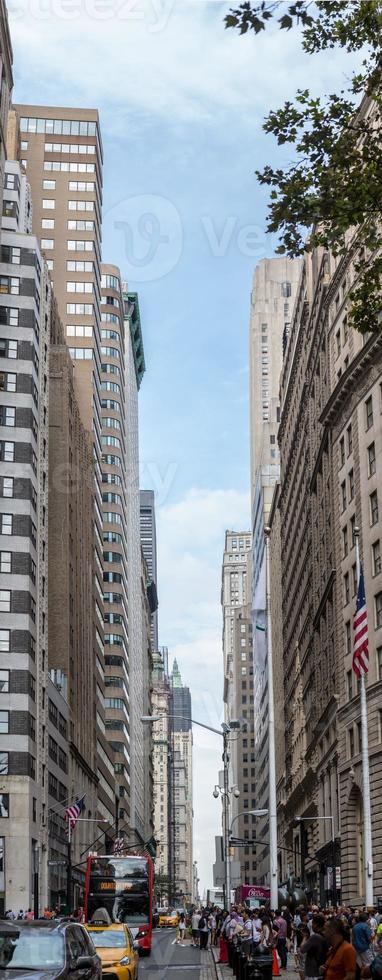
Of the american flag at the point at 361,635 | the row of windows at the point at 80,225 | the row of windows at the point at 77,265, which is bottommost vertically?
the american flag at the point at 361,635

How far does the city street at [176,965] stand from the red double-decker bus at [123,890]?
5.54ft

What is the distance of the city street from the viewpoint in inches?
1646

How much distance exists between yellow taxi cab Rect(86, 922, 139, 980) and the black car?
10736mm

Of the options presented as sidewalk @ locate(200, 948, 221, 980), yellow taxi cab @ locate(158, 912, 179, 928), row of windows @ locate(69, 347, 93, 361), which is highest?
row of windows @ locate(69, 347, 93, 361)

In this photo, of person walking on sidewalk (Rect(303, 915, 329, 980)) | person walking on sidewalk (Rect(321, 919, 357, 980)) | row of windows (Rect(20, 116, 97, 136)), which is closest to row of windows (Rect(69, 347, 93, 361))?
row of windows (Rect(20, 116, 97, 136))

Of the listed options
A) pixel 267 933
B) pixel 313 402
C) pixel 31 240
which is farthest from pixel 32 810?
pixel 267 933

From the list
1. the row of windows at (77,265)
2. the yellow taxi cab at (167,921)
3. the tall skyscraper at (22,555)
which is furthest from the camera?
the row of windows at (77,265)

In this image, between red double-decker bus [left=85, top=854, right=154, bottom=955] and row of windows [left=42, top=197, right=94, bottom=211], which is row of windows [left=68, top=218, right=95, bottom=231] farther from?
red double-decker bus [left=85, top=854, right=154, bottom=955]

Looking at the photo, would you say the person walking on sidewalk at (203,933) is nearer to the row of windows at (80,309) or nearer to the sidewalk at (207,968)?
the sidewalk at (207,968)

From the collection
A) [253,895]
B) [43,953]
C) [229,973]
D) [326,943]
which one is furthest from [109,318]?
[43,953]

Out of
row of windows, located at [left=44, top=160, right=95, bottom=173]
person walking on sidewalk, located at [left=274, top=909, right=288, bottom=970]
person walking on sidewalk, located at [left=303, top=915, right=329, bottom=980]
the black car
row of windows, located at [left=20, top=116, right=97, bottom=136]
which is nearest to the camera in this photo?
the black car

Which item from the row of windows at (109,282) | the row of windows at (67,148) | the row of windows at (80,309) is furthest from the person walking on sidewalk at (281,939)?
the row of windows at (109,282)

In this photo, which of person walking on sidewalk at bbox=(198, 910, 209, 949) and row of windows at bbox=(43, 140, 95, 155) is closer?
person walking on sidewalk at bbox=(198, 910, 209, 949)

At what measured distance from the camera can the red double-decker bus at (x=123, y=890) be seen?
53.6m
